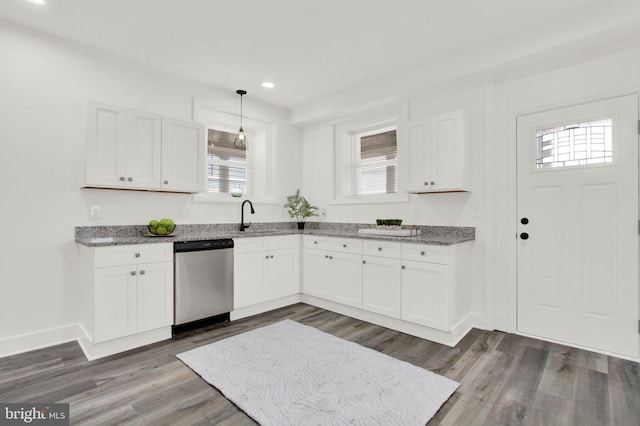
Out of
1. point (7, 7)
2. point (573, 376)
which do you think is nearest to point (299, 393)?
point (573, 376)

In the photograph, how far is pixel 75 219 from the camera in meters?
2.96

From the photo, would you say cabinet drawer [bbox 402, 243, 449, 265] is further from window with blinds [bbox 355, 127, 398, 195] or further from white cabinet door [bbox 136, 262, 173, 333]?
white cabinet door [bbox 136, 262, 173, 333]

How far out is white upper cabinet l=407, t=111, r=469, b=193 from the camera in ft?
10.4

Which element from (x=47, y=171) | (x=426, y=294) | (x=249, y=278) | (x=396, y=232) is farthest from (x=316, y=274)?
(x=47, y=171)

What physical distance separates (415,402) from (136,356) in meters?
2.17

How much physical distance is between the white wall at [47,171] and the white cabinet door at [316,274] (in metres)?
1.89

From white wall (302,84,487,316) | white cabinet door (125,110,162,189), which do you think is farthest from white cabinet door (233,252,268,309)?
white wall (302,84,487,316)

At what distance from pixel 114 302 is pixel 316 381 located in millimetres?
1763

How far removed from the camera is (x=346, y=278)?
3.64 metres

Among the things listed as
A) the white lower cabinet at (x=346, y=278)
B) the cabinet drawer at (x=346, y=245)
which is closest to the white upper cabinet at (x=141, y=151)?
the cabinet drawer at (x=346, y=245)

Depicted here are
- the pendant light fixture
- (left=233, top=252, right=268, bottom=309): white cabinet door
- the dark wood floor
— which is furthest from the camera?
the pendant light fixture

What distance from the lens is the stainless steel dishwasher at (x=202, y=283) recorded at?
119 inches

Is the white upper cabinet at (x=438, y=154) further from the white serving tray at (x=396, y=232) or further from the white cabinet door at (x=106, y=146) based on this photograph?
the white cabinet door at (x=106, y=146)

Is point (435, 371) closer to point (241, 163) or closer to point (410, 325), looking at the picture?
point (410, 325)
